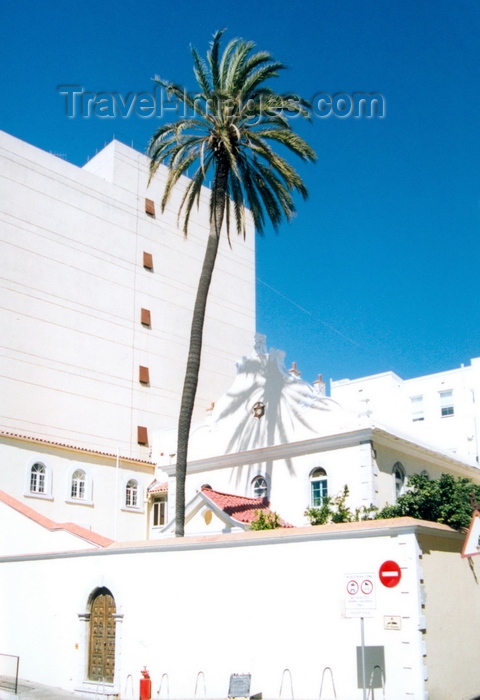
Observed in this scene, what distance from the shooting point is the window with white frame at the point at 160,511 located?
40.3 metres

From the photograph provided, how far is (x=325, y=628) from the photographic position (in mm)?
16203

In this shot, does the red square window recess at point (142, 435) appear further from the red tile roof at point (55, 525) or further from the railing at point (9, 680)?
the railing at point (9, 680)

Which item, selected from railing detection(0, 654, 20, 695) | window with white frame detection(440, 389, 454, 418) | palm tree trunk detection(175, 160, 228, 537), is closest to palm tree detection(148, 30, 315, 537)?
palm tree trunk detection(175, 160, 228, 537)

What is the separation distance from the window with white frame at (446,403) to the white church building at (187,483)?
129 mm

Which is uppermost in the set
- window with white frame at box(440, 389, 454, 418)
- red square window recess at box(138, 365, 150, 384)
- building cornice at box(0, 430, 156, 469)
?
red square window recess at box(138, 365, 150, 384)

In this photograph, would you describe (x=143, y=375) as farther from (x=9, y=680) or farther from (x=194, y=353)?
(x=9, y=680)

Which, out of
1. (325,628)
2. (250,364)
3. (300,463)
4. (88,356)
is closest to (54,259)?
(88,356)

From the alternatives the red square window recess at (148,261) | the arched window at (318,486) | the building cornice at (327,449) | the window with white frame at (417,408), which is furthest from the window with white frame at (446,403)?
the arched window at (318,486)

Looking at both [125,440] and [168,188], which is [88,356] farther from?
[168,188]

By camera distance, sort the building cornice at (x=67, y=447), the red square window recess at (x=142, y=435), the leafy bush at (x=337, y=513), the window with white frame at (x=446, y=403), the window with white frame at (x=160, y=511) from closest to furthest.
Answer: the leafy bush at (x=337, y=513) → the building cornice at (x=67, y=447) → the window with white frame at (x=160, y=511) → the red square window recess at (x=142, y=435) → the window with white frame at (x=446, y=403)

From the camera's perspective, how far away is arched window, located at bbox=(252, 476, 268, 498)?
101 feet

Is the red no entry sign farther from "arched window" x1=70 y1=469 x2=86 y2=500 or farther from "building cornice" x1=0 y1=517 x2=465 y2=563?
"arched window" x1=70 y1=469 x2=86 y2=500

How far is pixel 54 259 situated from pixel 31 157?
5.71 m

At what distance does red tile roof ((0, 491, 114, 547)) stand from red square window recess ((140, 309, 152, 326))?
15990mm
